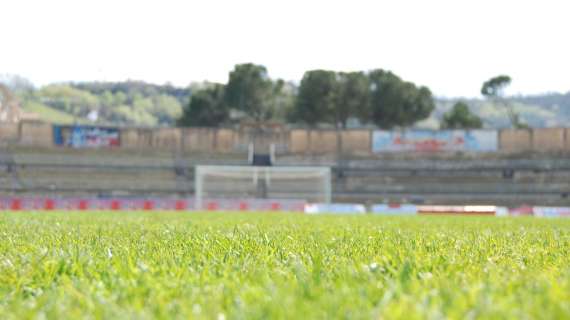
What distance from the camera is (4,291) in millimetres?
5059

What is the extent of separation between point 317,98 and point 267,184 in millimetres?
41907

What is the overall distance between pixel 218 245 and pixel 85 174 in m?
70.1

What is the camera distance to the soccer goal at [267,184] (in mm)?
66500

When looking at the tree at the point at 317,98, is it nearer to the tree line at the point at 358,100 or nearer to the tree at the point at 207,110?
the tree line at the point at 358,100

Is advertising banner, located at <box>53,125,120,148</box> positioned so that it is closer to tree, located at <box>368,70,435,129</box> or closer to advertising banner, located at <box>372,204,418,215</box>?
advertising banner, located at <box>372,204,418,215</box>

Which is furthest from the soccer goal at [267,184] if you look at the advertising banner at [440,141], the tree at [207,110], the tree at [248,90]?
the tree at [207,110]

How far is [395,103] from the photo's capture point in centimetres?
10831

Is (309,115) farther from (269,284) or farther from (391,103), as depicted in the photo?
(269,284)

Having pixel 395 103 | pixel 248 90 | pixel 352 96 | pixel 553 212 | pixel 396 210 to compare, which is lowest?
pixel 396 210

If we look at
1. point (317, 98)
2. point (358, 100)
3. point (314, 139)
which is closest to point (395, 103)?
point (358, 100)

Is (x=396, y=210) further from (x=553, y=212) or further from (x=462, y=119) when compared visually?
(x=462, y=119)

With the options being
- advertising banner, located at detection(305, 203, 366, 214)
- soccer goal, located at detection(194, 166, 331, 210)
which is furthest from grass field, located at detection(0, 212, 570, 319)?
soccer goal, located at detection(194, 166, 331, 210)

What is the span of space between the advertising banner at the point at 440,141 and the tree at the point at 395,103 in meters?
28.0

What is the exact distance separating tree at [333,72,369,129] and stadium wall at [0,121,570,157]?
23.4 m
